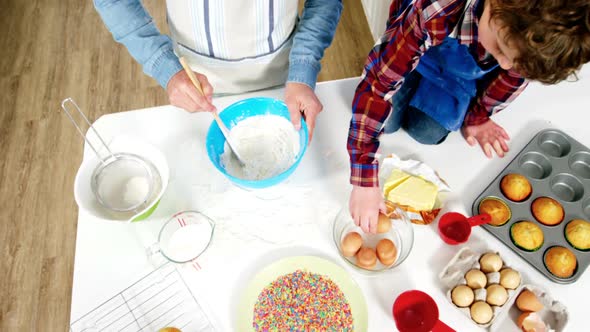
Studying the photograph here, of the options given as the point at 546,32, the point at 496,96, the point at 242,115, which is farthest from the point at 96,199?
the point at 496,96

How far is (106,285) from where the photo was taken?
0.85m

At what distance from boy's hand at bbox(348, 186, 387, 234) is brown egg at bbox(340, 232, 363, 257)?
1.1 inches

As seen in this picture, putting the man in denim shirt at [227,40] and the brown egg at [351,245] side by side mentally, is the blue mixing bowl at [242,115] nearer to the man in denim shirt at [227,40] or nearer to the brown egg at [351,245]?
the man in denim shirt at [227,40]

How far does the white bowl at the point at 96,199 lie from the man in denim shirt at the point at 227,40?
0.14 m

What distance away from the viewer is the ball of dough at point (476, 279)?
824mm

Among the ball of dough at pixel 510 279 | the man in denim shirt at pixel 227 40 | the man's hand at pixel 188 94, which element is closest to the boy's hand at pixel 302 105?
the man in denim shirt at pixel 227 40

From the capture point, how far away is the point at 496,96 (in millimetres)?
992

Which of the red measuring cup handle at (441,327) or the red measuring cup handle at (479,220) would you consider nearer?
the red measuring cup handle at (441,327)

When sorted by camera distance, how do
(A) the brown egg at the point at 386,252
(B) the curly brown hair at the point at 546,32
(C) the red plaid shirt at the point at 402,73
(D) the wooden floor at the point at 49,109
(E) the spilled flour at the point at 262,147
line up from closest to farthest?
(B) the curly brown hair at the point at 546,32 → (C) the red plaid shirt at the point at 402,73 → (A) the brown egg at the point at 386,252 → (E) the spilled flour at the point at 262,147 → (D) the wooden floor at the point at 49,109

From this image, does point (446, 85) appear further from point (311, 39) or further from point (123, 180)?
point (123, 180)

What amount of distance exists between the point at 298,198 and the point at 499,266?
0.44 metres

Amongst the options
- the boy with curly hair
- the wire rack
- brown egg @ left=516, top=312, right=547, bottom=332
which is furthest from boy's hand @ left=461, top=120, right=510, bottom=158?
the wire rack

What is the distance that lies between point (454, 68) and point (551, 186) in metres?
0.35

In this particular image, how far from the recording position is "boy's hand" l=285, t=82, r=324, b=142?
942 mm
